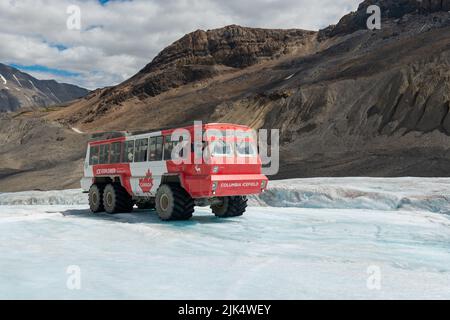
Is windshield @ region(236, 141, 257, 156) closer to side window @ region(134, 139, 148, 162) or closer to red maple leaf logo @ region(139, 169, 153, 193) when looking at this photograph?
red maple leaf logo @ region(139, 169, 153, 193)

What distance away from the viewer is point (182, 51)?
9681cm

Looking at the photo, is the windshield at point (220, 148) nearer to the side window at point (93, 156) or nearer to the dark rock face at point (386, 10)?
the side window at point (93, 156)

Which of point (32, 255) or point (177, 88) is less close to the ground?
point (177, 88)

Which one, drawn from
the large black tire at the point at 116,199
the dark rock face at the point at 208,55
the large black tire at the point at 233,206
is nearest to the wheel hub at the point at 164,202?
the large black tire at the point at 233,206

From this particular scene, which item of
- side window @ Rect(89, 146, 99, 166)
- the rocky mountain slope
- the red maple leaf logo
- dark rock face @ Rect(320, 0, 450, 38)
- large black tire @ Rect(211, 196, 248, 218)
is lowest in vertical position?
large black tire @ Rect(211, 196, 248, 218)

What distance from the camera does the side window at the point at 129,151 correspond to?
42.3ft

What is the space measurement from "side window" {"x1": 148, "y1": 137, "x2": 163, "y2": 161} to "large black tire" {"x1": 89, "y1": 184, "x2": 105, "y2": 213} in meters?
3.02

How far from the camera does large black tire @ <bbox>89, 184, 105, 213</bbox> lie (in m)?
14.2

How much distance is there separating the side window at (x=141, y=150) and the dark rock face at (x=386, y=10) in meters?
65.0

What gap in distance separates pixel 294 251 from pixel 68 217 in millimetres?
7413

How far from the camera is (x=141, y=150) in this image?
1248cm

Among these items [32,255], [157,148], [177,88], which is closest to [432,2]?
[177,88]

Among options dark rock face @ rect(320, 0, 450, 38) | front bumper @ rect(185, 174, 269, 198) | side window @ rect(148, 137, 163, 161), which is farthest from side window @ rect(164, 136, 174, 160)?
dark rock face @ rect(320, 0, 450, 38)
